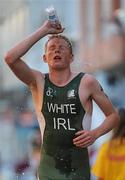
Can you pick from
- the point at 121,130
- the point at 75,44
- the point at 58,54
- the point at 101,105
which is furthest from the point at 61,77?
the point at 75,44

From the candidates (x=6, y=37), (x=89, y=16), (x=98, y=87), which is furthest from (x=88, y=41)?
(x=98, y=87)

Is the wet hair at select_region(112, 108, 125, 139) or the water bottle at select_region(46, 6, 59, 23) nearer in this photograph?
the water bottle at select_region(46, 6, 59, 23)

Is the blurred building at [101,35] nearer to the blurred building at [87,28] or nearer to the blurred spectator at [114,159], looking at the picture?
the blurred building at [87,28]

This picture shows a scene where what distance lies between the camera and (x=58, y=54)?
5910mm

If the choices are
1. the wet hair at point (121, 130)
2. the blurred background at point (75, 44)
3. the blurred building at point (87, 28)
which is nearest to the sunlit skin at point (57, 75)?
the wet hair at point (121, 130)

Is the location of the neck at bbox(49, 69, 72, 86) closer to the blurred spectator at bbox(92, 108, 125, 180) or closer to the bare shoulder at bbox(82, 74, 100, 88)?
the bare shoulder at bbox(82, 74, 100, 88)

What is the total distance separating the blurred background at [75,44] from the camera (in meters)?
13.8

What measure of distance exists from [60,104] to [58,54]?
355 mm

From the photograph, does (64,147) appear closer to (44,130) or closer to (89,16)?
(44,130)

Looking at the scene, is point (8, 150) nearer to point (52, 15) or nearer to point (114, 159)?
point (114, 159)

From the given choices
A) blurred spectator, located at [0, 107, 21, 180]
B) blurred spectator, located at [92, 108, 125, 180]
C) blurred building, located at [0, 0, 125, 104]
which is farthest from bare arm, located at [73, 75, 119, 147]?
blurred building, located at [0, 0, 125, 104]

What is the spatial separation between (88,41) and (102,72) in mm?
5176

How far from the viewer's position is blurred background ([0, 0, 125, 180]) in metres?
13.8

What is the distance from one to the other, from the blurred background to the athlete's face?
605 cm
